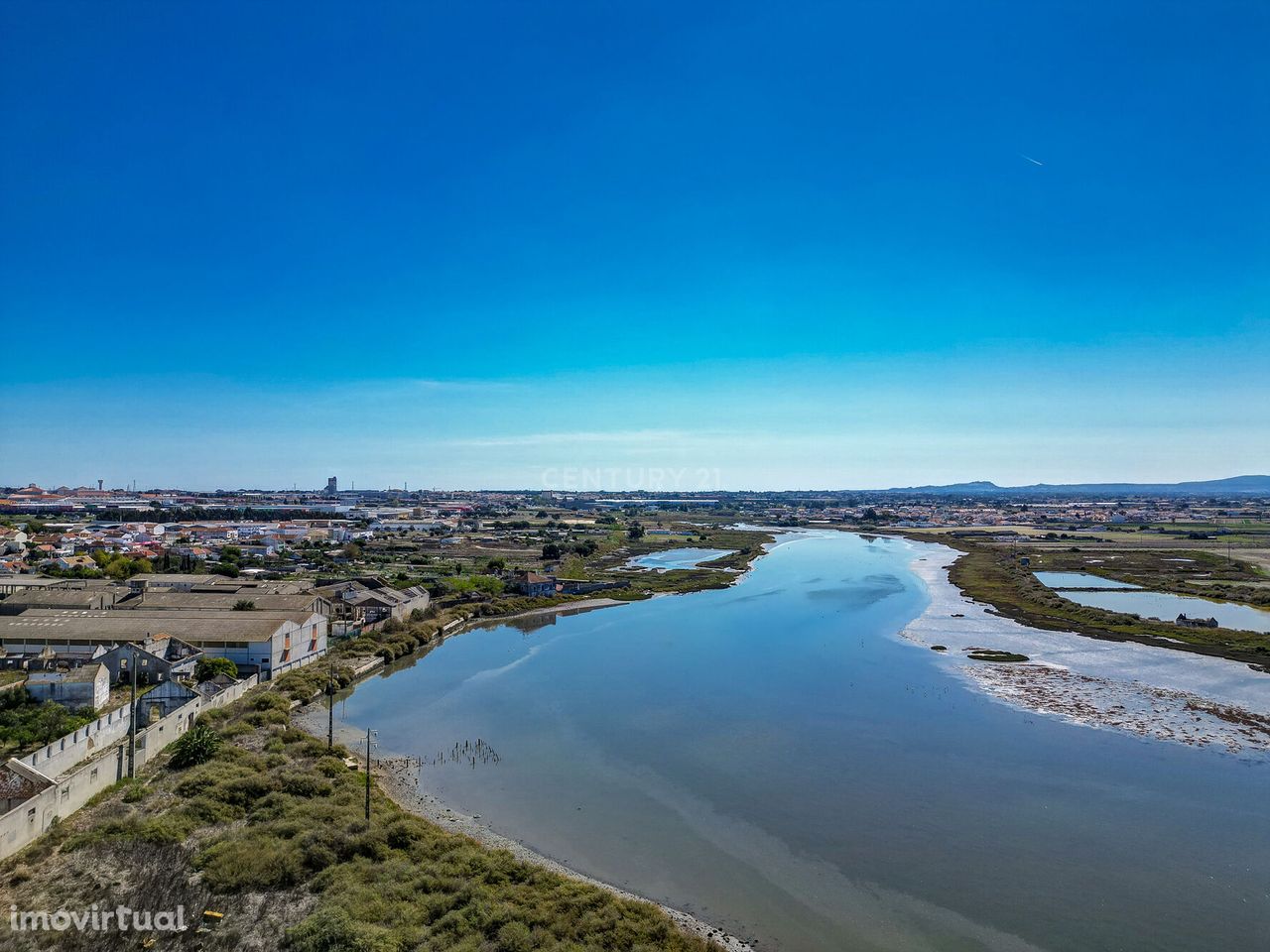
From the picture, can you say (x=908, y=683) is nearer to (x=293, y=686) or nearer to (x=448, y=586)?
(x=293, y=686)

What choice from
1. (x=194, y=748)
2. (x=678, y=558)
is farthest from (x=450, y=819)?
(x=678, y=558)

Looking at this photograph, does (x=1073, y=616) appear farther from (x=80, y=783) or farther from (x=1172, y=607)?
(x=80, y=783)

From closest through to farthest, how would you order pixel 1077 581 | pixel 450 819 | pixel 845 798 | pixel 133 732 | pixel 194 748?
pixel 450 819 → pixel 194 748 → pixel 845 798 → pixel 133 732 → pixel 1077 581

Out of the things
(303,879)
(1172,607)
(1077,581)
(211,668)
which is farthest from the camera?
(1077,581)

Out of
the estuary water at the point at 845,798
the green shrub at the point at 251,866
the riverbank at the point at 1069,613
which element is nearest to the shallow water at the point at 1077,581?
the riverbank at the point at 1069,613

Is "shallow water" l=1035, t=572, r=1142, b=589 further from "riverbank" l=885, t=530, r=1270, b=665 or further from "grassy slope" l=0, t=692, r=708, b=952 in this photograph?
"grassy slope" l=0, t=692, r=708, b=952

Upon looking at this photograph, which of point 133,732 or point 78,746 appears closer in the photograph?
point 78,746

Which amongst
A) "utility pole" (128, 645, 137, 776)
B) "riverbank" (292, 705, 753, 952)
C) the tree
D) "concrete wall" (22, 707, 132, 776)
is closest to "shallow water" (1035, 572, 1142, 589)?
"riverbank" (292, 705, 753, 952)

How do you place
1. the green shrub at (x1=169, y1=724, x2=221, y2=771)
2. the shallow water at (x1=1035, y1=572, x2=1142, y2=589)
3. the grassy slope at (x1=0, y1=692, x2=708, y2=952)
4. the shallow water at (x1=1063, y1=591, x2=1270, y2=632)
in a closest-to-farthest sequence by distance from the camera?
the grassy slope at (x1=0, y1=692, x2=708, y2=952), the green shrub at (x1=169, y1=724, x2=221, y2=771), the shallow water at (x1=1063, y1=591, x2=1270, y2=632), the shallow water at (x1=1035, y1=572, x2=1142, y2=589)
